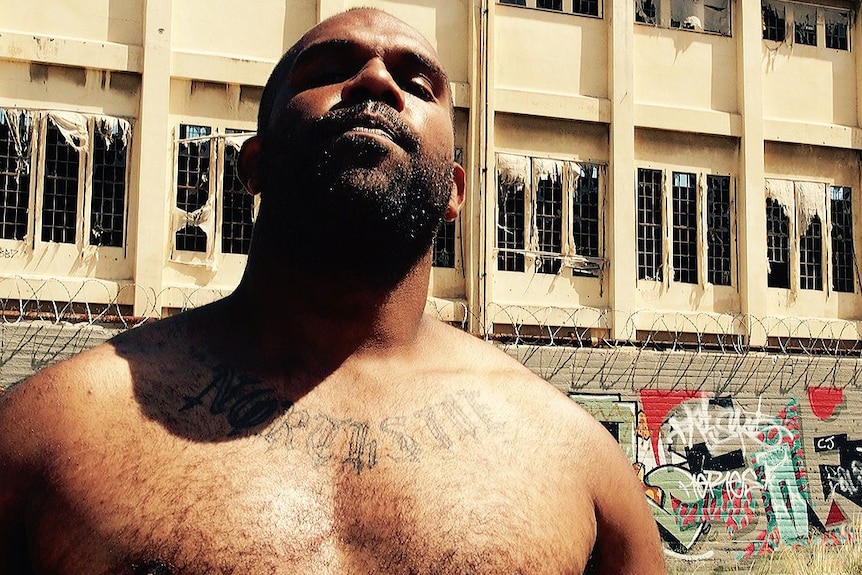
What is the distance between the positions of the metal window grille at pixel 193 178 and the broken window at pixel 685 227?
6.62 m

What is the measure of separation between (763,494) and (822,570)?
1.58 metres

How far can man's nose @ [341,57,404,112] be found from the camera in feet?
6.92

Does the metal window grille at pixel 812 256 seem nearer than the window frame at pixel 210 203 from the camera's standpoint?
No

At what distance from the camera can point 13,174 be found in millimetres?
12227

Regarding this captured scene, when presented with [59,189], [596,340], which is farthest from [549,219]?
[59,189]

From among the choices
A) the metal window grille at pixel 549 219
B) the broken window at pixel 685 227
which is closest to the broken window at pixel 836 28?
the broken window at pixel 685 227

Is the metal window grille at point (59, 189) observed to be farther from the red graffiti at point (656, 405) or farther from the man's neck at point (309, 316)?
the man's neck at point (309, 316)

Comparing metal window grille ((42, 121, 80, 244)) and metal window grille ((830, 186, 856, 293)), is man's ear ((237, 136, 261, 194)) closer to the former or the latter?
metal window grille ((42, 121, 80, 244))

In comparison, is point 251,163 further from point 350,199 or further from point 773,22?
point 773,22

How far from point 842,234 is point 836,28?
3296 millimetres

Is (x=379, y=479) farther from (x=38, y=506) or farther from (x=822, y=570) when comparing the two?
(x=822, y=570)

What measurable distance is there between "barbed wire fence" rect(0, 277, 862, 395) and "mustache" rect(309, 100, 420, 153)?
9.37 m

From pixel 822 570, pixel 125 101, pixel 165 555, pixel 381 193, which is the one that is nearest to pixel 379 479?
pixel 165 555

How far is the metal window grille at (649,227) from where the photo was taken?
1413 cm
